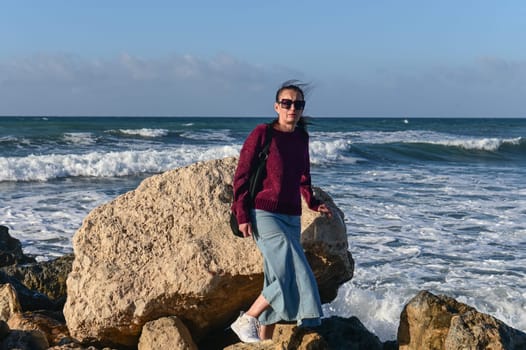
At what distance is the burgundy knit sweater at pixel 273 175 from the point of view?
359cm

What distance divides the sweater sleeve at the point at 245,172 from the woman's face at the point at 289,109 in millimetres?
163

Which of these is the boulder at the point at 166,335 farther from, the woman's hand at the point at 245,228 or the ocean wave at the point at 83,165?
the ocean wave at the point at 83,165

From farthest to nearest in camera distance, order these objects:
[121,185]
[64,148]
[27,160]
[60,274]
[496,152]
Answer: [496,152] < [64,148] < [27,160] < [121,185] < [60,274]

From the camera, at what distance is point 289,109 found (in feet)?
12.1

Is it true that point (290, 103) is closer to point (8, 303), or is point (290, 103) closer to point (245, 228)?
point (245, 228)

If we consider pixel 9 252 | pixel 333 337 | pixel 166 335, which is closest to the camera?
pixel 166 335

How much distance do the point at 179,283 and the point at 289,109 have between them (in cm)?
124

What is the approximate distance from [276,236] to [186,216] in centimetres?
83

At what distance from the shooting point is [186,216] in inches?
166

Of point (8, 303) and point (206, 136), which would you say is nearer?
point (8, 303)

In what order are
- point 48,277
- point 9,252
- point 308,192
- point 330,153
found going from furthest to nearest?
point 330,153 → point 9,252 → point 48,277 → point 308,192

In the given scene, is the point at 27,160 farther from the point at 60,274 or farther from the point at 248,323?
the point at 248,323

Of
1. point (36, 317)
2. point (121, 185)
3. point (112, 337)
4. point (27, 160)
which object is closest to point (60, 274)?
point (36, 317)

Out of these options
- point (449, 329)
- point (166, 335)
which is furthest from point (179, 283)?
point (449, 329)
